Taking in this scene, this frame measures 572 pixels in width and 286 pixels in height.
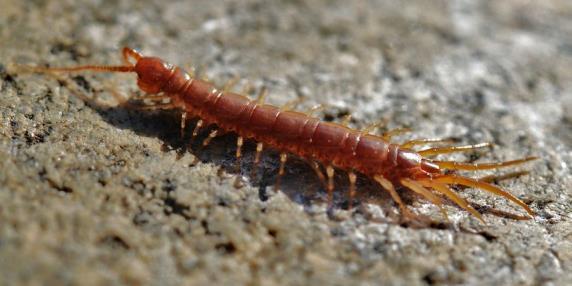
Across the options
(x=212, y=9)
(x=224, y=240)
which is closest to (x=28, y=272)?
(x=224, y=240)

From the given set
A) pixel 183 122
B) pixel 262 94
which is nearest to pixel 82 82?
pixel 183 122

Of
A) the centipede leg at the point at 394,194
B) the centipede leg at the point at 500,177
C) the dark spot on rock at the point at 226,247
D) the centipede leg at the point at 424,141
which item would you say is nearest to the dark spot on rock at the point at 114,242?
the dark spot on rock at the point at 226,247

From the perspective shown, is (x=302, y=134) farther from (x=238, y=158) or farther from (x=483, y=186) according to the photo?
(x=483, y=186)

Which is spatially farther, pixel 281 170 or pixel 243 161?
pixel 243 161

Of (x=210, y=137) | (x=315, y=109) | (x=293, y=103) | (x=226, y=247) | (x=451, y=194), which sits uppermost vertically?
(x=293, y=103)

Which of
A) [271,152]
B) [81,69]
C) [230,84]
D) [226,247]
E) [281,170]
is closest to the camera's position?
[226,247]

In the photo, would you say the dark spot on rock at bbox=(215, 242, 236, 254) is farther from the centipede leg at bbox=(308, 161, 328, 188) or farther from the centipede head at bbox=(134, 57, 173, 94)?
the centipede head at bbox=(134, 57, 173, 94)

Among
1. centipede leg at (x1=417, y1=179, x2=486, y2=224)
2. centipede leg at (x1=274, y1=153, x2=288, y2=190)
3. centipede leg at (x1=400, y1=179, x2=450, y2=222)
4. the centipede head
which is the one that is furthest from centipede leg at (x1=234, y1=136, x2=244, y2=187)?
centipede leg at (x1=417, y1=179, x2=486, y2=224)
